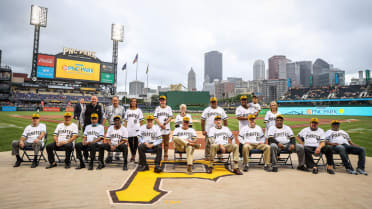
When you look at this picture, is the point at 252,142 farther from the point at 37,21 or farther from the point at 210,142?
the point at 37,21

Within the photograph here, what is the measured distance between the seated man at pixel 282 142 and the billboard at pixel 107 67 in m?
56.0

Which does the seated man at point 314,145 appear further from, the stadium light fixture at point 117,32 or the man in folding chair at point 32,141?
the stadium light fixture at point 117,32

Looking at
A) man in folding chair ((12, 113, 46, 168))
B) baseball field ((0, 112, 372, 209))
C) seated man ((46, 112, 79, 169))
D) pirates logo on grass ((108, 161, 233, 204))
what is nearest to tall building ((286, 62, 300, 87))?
baseball field ((0, 112, 372, 209))

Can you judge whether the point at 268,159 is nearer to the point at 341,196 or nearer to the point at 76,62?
the point at 341,196

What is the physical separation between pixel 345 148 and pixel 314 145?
812 millimetres

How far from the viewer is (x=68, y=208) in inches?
119

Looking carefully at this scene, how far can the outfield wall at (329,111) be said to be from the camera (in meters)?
30.5

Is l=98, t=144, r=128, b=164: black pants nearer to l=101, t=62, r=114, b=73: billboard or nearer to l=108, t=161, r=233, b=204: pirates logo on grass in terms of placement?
l=108, t=161, r=233, b=204: pirates logo on grass

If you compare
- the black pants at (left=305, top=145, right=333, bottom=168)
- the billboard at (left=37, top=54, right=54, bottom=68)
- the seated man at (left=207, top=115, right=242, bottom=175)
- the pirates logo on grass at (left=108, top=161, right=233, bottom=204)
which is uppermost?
the billboard at (left=37, top=54, right=54, bottom=68)

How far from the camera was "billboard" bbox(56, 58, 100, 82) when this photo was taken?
1900 inches

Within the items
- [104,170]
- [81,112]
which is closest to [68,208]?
[104,170]

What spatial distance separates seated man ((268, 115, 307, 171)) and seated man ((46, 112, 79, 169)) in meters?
5.62

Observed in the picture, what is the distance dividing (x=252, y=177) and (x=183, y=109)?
110 inches

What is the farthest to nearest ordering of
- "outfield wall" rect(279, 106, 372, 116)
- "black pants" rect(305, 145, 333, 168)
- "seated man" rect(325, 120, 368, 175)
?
"outfield wall" rect(279, 106, 372, 116) → "black pants" rect(305, 145, 333, 168) → "seated man" rect(325, 120, 368, 175)
